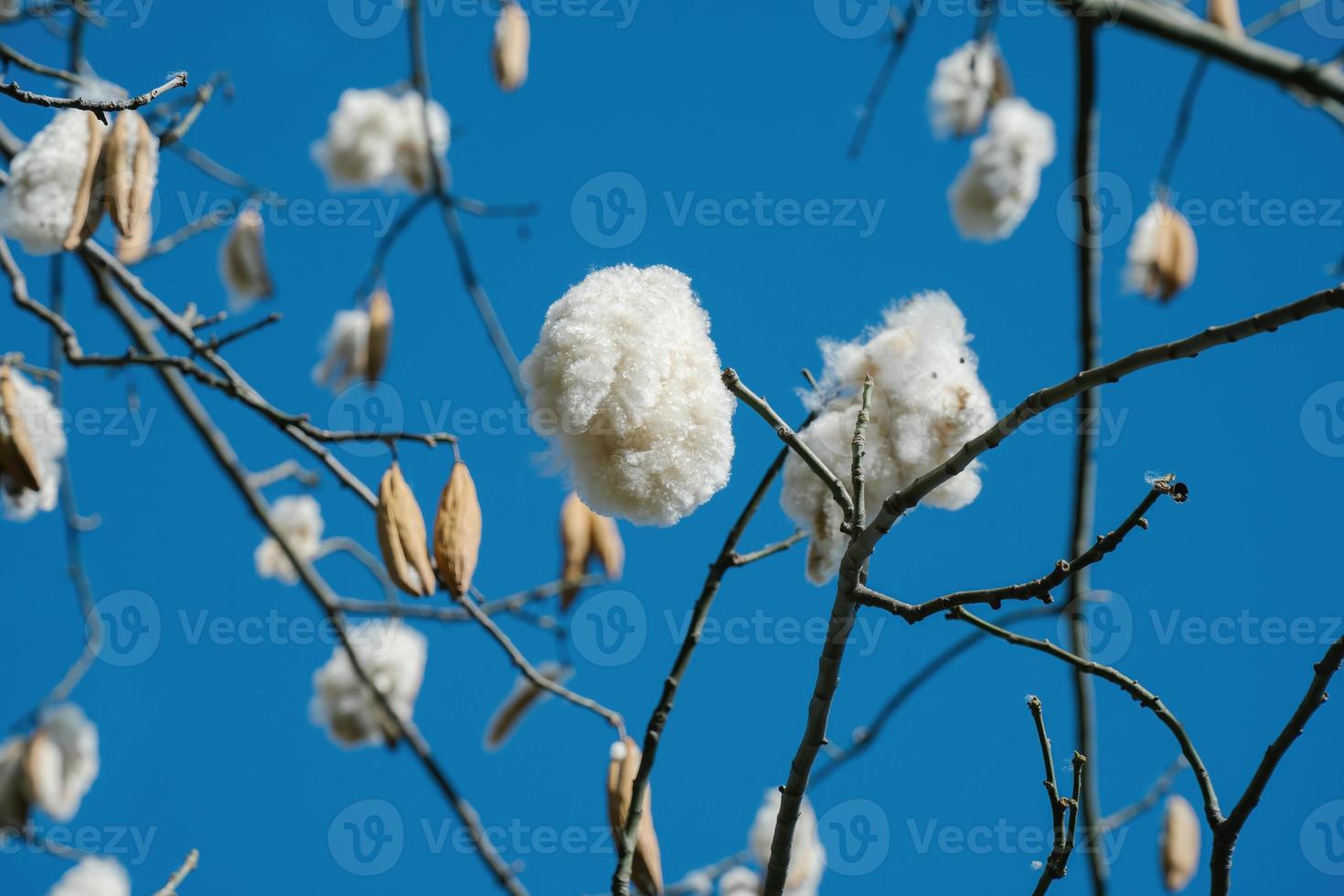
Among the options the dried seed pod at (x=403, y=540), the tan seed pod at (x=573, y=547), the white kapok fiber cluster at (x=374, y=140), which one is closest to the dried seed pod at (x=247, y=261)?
→ the white kapok fiber cluster at (x=374, y=140)

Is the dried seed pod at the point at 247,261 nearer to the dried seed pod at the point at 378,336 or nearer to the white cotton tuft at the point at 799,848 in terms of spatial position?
the dried seed pod at the point at 378,336

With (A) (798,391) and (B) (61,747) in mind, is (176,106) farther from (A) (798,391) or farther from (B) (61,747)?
Result: (B) (61,747)

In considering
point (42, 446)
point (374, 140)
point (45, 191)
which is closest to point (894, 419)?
point (45, 191)

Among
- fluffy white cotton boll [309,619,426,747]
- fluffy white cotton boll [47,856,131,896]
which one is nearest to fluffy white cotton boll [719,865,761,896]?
fluffy white cotton boll [309,619,426,747]

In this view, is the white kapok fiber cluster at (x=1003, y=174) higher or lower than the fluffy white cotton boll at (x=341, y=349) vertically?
higher

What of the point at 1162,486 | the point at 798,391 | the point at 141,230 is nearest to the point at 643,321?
the point at 798,391

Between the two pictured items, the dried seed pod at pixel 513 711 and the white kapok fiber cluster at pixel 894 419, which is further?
the dried seed pod at pixel 513 711

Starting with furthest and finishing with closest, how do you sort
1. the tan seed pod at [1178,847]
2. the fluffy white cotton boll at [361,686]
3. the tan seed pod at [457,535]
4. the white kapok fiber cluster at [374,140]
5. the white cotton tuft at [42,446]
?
the white kapok fiber cluster at [374,140] < the fluffy white cotton boll at [361,686] < the tan seed pod at [1178,847] < the white cotton tuft at [42,446] < the tan seed pod at [457,535]
